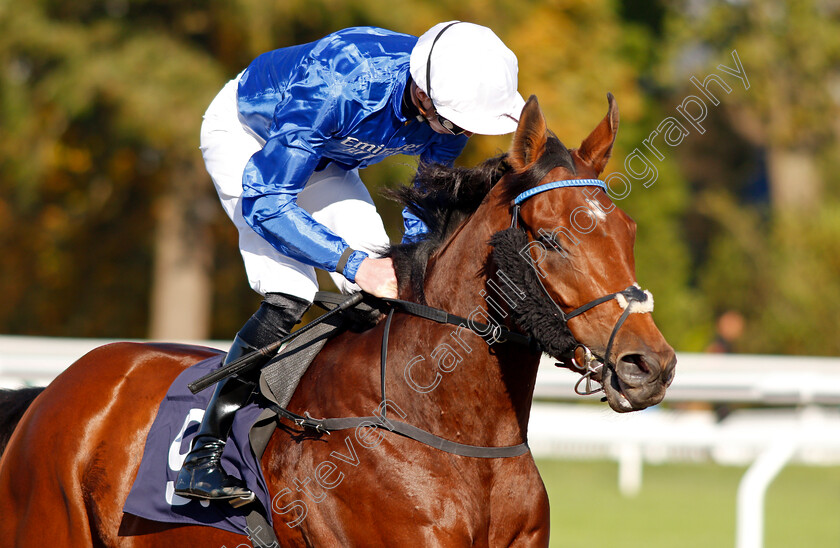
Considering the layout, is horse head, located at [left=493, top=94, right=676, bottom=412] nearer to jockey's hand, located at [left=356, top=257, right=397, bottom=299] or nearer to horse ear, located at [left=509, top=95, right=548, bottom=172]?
horse ear, located at [left=509, top=95, right=548, bottom=172]

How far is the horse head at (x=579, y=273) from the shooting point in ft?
7.91

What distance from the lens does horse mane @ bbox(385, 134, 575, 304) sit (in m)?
2.91

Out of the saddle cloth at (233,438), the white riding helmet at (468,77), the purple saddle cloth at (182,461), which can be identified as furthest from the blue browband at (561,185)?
the purple saddle cloth at (182,461)

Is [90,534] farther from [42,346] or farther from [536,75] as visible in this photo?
[536,75]

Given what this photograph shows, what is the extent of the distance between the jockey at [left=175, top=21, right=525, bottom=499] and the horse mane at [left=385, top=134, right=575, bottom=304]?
2.3 inches

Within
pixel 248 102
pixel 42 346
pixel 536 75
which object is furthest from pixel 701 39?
pixel 248 102

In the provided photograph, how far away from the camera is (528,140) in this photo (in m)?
2.69

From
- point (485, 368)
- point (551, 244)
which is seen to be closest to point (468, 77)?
point (551, 244)

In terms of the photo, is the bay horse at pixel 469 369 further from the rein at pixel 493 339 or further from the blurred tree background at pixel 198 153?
the blurred tree background at pixel 198 153

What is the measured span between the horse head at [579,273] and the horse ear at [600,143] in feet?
0.03

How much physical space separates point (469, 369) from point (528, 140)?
24.9 inches

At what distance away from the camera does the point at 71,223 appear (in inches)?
549

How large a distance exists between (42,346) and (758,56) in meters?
14.9

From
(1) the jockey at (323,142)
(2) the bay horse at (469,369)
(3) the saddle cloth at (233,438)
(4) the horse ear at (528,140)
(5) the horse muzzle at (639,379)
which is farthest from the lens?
(3) the saddle cloth at (233,438)
